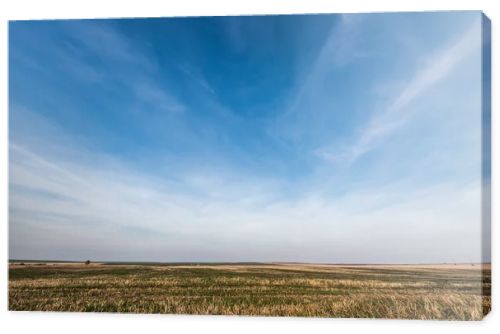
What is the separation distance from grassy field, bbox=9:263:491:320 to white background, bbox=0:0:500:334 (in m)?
0.13

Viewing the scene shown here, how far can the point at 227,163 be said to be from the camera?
1154 cm

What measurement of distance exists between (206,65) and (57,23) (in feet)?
8.37

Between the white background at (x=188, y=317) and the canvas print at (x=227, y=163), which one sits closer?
the white background at (x=188, y=317)

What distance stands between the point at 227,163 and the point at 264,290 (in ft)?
7.05

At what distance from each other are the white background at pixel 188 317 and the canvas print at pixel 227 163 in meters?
0.14

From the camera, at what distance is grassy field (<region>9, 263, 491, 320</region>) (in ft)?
33.9

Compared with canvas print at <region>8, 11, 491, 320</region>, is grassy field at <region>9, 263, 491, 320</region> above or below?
below

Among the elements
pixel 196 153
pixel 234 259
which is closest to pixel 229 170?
pixel 196 153

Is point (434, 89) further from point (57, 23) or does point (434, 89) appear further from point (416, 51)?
point (57, 23)

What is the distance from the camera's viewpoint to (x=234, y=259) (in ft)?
37.7

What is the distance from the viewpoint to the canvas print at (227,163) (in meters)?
10.7

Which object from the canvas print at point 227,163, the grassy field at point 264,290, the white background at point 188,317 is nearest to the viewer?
the white background at point 188,317

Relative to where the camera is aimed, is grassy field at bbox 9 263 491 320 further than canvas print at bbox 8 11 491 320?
No

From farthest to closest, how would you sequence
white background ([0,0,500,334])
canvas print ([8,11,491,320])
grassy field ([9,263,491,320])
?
canvas print ([8,11,491,320])
grassy field ([9,263,491,320])
white background ([0,0,500,334])
